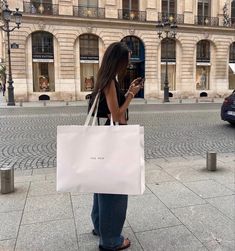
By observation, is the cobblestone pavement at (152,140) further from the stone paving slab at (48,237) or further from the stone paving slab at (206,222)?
the stone paving slab at (206,222)

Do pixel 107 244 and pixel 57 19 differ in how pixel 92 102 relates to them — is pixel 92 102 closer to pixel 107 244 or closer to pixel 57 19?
pixel 107 244

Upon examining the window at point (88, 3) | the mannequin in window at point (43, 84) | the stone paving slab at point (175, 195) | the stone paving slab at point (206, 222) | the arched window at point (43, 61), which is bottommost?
the stone paving slab at point (206, 222)

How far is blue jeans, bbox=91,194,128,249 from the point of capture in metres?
2.63

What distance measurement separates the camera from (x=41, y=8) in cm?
2556

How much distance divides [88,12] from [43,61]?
6.03 meters

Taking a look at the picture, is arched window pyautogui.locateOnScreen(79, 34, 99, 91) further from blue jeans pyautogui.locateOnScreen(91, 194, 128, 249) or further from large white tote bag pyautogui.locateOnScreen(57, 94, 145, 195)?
large white tote bag pyautogui.locateOnScreen(57, 94, 145, 195)

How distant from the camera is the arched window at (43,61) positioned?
25594mm

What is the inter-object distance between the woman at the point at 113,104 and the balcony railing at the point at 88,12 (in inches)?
1011

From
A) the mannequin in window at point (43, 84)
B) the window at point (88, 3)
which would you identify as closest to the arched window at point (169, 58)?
the window at point (88, 3)

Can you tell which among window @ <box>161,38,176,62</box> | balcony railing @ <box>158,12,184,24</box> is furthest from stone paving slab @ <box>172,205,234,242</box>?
balcony railing @ <box>158,12,184,24</box>

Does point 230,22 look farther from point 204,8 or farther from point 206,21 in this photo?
point 204,8

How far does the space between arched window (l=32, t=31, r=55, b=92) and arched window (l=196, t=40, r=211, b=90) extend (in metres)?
14.8

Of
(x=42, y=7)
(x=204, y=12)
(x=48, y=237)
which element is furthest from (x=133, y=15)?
(x=48, y=237)

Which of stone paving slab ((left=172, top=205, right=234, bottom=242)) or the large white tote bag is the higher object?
the large white tote bag
